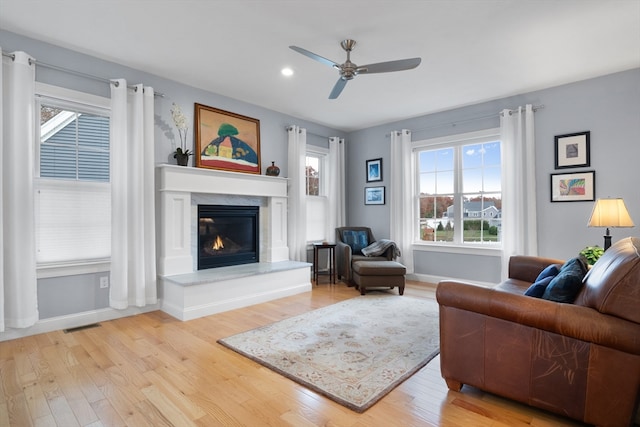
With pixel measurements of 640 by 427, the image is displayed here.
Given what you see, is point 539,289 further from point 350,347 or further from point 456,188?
point 456,188

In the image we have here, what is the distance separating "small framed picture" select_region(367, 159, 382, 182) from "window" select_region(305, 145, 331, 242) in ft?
2.74

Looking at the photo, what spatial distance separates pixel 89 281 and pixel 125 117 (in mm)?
1775

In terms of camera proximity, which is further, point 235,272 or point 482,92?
point 482,92

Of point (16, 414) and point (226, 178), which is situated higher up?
point (226, 178)

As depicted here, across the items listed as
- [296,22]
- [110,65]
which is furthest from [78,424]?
[110,65]

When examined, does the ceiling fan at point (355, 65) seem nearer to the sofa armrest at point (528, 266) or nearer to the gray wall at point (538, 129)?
the gray wall at point (538, 129)

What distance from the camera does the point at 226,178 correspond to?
4379mm

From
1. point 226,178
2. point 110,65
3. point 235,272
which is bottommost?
point 235,272

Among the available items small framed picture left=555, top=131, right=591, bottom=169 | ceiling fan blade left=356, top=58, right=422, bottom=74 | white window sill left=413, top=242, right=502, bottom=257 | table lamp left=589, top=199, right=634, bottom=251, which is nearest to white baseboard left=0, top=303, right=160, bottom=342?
ceiling fan blade left=356, top=58, right=422, bottom=74

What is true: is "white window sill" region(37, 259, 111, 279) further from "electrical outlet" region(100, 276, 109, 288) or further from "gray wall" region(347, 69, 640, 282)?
"gray wall" region(347, 69, 640, 282)

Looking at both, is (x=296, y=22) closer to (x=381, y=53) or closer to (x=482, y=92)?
(x=381, y=53)

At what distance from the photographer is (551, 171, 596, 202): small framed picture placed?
13.0 ft

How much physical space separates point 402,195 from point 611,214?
9.10 ft

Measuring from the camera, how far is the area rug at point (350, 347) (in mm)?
2164
